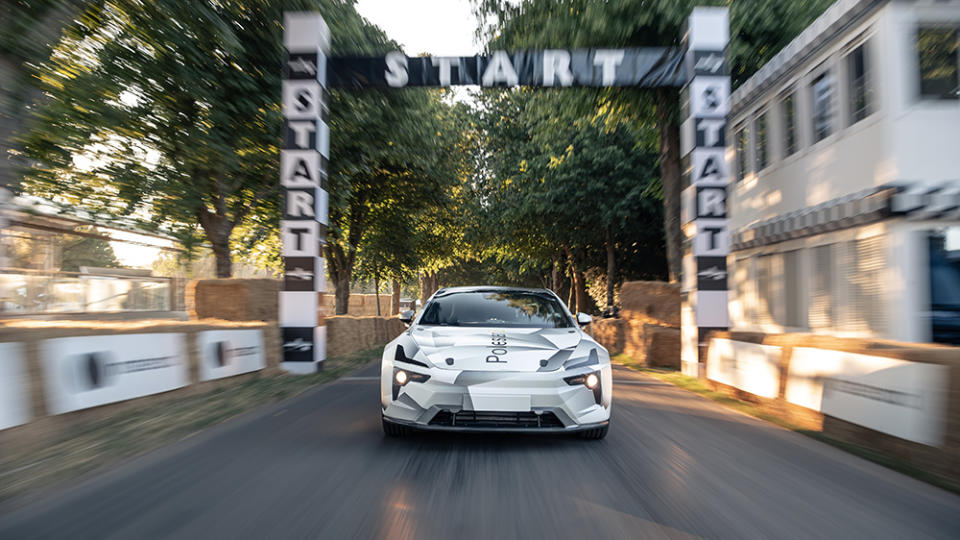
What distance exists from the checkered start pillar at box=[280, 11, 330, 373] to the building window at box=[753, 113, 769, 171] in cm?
1093

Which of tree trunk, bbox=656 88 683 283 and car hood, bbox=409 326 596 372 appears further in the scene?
tree trunk, bbox=656 88 683 283

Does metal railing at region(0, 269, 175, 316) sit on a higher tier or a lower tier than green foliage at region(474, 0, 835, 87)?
lower

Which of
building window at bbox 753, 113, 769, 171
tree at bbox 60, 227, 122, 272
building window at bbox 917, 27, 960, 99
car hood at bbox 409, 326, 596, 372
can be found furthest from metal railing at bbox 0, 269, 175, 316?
building window at bbox 917, 27, 960, 99

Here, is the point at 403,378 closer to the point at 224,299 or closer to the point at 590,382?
the point at 590,382

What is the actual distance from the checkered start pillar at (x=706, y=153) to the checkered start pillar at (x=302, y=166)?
21.8 feet

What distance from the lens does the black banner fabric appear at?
11891mm

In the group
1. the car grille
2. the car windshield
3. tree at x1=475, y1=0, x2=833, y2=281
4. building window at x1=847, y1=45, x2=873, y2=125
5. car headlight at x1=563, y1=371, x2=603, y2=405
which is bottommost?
the car grille

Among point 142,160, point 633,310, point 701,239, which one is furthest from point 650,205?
point 142,160

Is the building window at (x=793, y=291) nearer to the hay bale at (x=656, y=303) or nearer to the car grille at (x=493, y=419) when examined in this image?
the hay bale at (x=656, y=303)

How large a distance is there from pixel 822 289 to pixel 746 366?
640 cm

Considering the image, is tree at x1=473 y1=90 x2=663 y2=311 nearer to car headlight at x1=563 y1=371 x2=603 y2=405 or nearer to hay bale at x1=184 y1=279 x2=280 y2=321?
hay bale at x1=184 y1=279 x2=280 y2=321

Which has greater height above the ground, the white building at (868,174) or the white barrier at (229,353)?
the white building at (868,174)

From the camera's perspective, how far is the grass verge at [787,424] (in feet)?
15.0

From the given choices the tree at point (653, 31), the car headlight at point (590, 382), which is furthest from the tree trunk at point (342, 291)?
the car headlight at point (590, 382)
